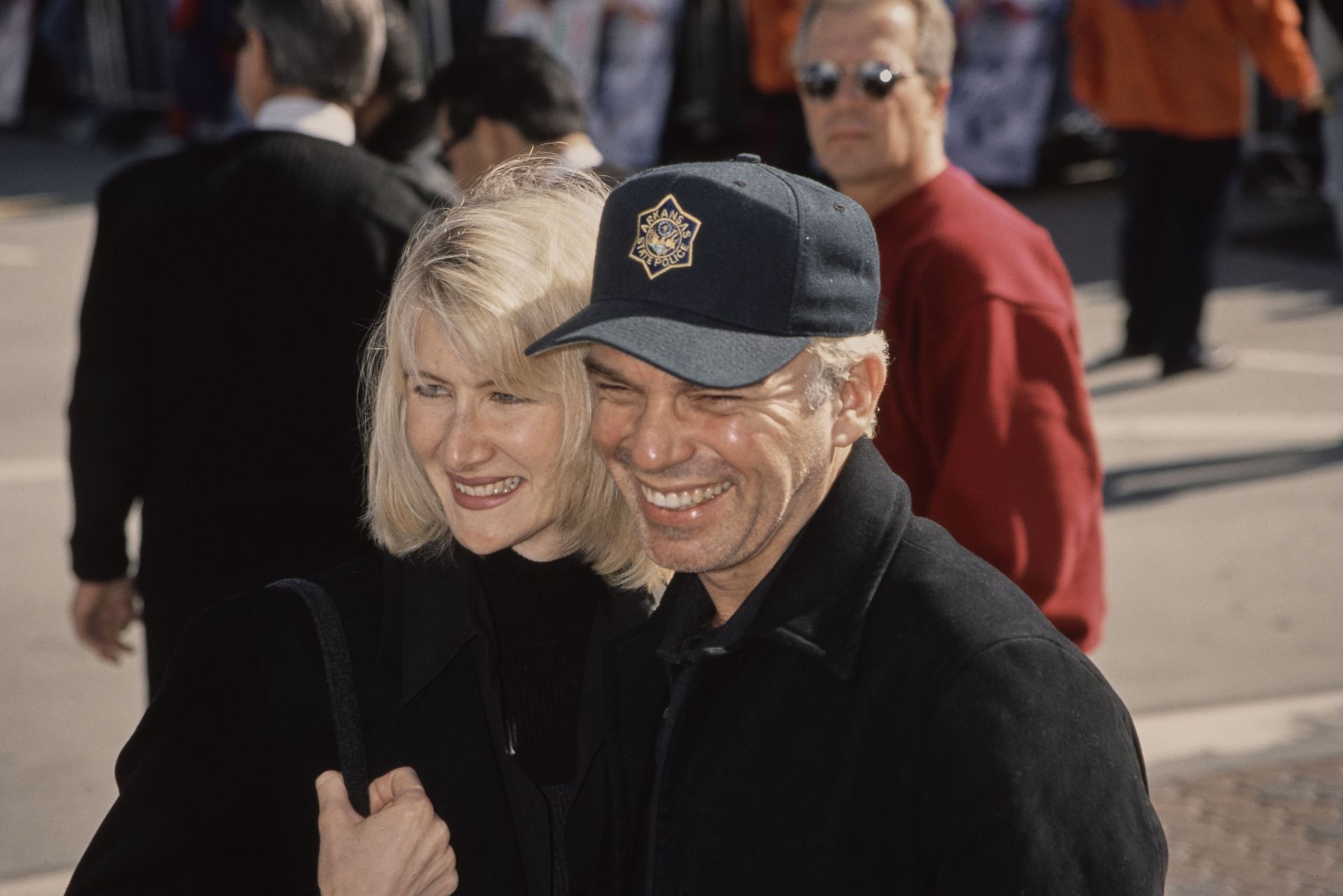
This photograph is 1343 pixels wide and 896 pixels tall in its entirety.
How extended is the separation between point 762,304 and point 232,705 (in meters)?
0.86

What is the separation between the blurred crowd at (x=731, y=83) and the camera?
42.5 feet

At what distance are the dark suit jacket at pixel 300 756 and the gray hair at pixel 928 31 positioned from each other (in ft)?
7.04

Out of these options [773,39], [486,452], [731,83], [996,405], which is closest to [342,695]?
[486,452]

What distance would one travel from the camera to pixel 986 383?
3197 mm

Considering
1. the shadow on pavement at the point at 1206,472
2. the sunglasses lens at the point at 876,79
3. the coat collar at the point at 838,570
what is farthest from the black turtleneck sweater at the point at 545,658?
the shadow on pavement at the point at 1206,472

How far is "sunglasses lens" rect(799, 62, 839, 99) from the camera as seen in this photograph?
3992 mm

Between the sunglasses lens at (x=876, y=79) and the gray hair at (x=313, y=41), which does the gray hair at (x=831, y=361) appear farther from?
the gray hair at (x=313, y=41)

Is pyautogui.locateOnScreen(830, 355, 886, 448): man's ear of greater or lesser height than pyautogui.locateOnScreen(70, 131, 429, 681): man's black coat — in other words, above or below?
above

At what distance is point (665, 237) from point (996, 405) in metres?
1.28

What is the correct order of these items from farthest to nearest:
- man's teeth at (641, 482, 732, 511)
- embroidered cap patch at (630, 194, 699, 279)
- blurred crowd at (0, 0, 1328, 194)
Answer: blurred crowd at (0, 0, 1328, 194)
man's teeth at (641, 482, 732, 511)
embroidered cap patch at (630, 194, 699, 279)

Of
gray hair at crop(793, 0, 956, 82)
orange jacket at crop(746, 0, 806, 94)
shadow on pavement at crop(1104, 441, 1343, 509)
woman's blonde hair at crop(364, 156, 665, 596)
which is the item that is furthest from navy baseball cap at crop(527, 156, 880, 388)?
orange jacket at crop(746, 0, 806, 94)

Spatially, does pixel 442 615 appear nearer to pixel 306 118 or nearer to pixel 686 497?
pixel 686 497

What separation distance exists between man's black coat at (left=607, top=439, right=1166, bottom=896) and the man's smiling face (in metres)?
0.06

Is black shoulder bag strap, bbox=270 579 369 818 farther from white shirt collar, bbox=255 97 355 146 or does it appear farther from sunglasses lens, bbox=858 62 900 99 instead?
sunglasses lens, bbox=858 62 900 99
